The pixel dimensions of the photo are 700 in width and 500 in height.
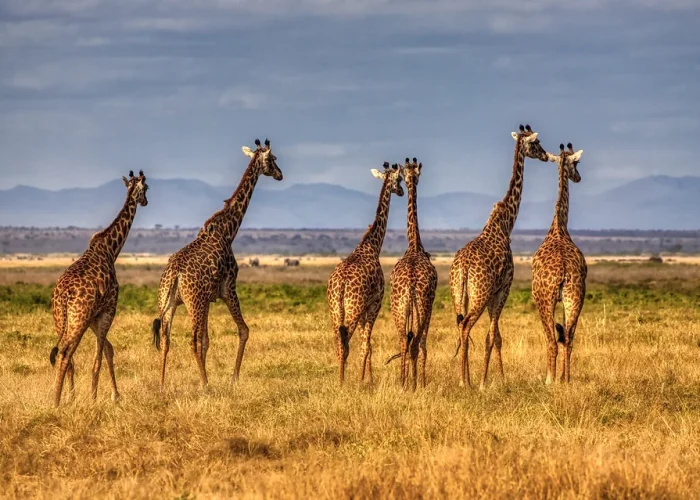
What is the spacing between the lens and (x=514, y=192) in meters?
16.4

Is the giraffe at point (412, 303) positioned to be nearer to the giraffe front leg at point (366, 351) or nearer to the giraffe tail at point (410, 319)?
the giraffe tail at point (410, 319)

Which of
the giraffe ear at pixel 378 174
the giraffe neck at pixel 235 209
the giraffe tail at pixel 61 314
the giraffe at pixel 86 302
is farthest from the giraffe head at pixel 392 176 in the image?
the giraffe tail at pixel 61 314

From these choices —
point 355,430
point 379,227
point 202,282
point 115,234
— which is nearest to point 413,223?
point 379,227

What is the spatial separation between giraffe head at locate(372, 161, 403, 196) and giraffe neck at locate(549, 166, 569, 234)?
7.30 feet

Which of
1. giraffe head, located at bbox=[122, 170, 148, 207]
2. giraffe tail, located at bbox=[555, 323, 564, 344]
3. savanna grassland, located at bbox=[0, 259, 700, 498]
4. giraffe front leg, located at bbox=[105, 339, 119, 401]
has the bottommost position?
savanna grassland, located at bbox=[0, 259, 700, 498]

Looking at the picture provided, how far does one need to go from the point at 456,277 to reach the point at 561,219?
6.30 ft

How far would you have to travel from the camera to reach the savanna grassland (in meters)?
9.29

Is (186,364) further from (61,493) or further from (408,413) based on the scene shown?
(61,493)

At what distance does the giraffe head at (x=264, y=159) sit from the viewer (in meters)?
16.9

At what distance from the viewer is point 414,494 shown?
9055 millimetres

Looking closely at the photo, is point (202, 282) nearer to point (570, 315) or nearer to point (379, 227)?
point (379, 227)

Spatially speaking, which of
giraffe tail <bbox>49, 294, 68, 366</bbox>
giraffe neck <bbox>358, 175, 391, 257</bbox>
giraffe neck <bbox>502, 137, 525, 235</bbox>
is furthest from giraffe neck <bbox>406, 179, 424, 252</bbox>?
giraffe tail <bbox>49, 294, 68, 366</bbox>

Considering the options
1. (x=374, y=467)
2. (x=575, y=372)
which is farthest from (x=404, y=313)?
(x=374, y=467)

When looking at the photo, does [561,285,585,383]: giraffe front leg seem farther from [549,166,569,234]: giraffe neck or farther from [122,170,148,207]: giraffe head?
[122,170,148,207]: giraffe head
